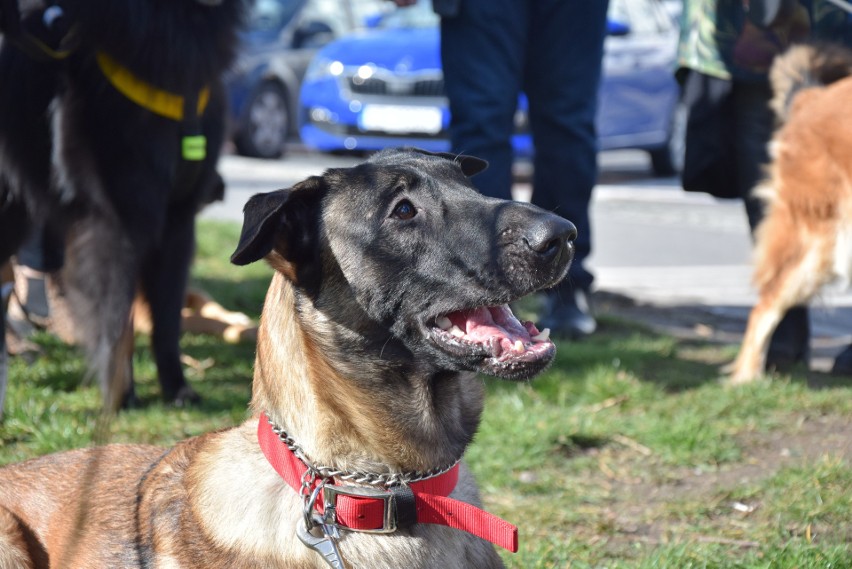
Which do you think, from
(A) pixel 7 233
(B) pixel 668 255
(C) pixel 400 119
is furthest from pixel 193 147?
(C) pixel 400 119

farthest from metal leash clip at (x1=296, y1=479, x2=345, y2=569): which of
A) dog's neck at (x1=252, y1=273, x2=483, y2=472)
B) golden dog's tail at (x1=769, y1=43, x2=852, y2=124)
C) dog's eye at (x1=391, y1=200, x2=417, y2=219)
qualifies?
golden dog's tail at (x1=769, y1=43, x2=852, y2=124)

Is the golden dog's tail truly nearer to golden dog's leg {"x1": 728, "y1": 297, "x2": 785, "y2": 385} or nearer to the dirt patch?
golden dog's leg {"x1": 728, "y1": 297, "x2": 785, "y2": 385}

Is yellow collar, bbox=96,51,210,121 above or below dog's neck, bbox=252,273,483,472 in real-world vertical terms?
above

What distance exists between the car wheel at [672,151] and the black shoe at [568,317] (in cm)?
683

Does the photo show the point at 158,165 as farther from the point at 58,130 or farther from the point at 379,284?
the point at 379,284

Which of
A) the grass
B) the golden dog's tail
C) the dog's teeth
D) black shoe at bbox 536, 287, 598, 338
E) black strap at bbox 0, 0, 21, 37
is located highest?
black strap at bbox 0, 0, 21, 37

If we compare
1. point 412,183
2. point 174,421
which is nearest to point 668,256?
point 174,421

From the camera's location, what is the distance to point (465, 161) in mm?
3076

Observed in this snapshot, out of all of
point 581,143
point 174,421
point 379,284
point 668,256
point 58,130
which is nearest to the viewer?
point 379,284

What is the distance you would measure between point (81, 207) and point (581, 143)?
8.68ft

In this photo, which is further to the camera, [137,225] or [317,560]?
[137,225]

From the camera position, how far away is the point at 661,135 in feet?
39.3

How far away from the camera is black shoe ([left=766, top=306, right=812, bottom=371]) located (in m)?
5.20

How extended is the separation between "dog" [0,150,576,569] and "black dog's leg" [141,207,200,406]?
170 centimetres
